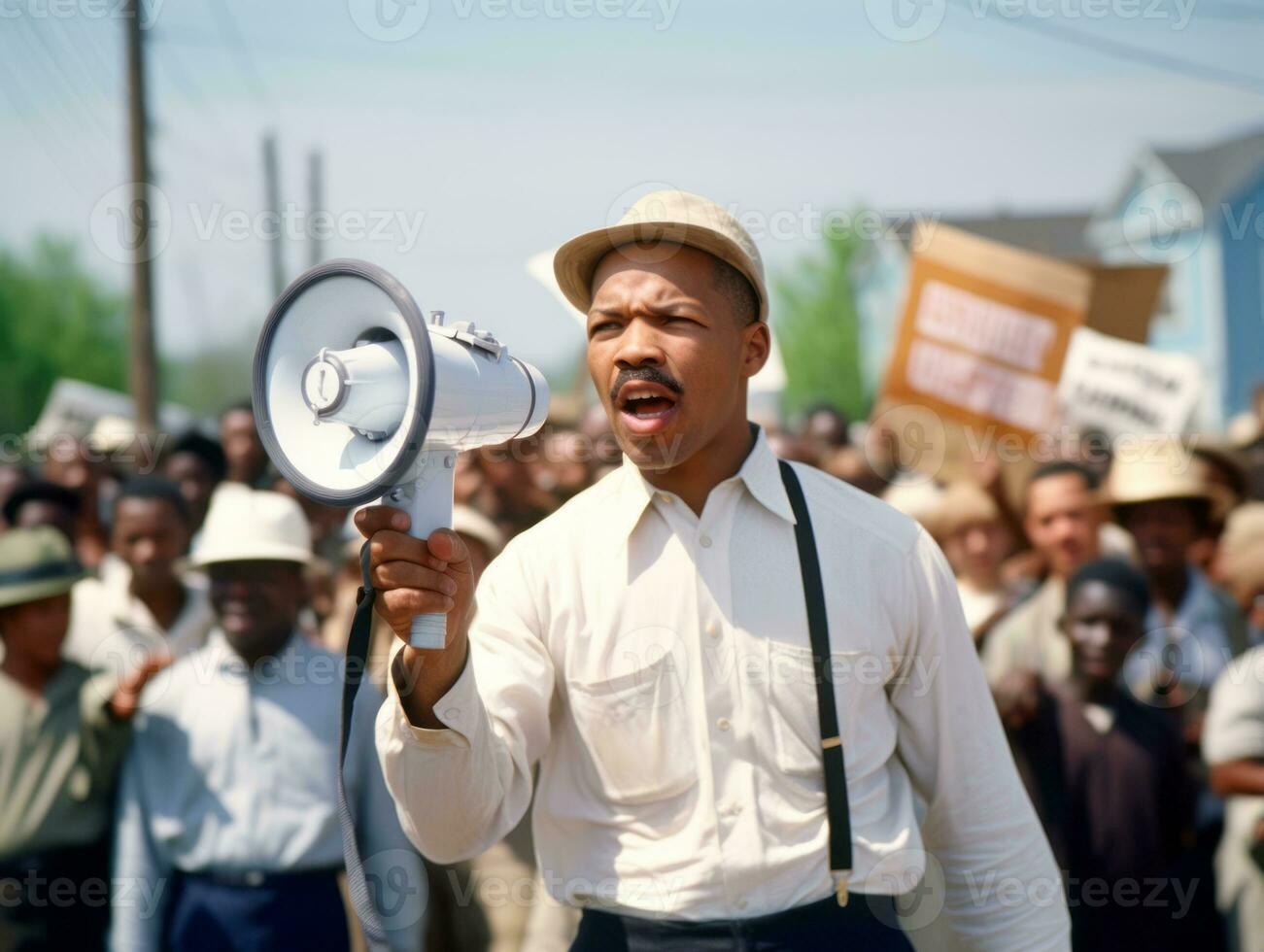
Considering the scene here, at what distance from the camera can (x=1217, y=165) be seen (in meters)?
41.7

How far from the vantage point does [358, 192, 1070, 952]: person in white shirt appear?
2736 millimetres

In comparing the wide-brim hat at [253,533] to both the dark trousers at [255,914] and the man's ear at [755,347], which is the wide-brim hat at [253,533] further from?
the man's ear at [755,347]

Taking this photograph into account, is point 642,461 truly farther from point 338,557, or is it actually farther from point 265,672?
point 338,557

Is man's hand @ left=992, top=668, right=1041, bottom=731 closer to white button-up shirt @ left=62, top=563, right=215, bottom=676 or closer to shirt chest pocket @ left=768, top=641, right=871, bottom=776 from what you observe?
shirt chest pocket @ left=768, top=641, right=871, bottom=776

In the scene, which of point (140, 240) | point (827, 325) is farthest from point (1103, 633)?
point (827, 325)

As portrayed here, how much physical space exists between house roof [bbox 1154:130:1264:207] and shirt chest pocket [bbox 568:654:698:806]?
40.1 m

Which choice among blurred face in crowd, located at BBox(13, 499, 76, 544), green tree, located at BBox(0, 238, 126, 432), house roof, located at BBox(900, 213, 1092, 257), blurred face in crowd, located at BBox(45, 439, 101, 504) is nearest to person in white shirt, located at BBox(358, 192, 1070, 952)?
blurred face in crowd, located at BBox(13, 499, 76, 544)

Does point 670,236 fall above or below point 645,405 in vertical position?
above

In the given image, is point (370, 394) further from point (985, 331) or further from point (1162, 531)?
point (985, 331)

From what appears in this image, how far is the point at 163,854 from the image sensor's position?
15.2 ft

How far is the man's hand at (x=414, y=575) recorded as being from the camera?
7.82 feet

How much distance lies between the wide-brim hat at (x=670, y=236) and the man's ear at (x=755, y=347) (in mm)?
56

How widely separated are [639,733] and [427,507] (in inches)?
26.2

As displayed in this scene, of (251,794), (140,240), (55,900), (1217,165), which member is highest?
(1217,165)
